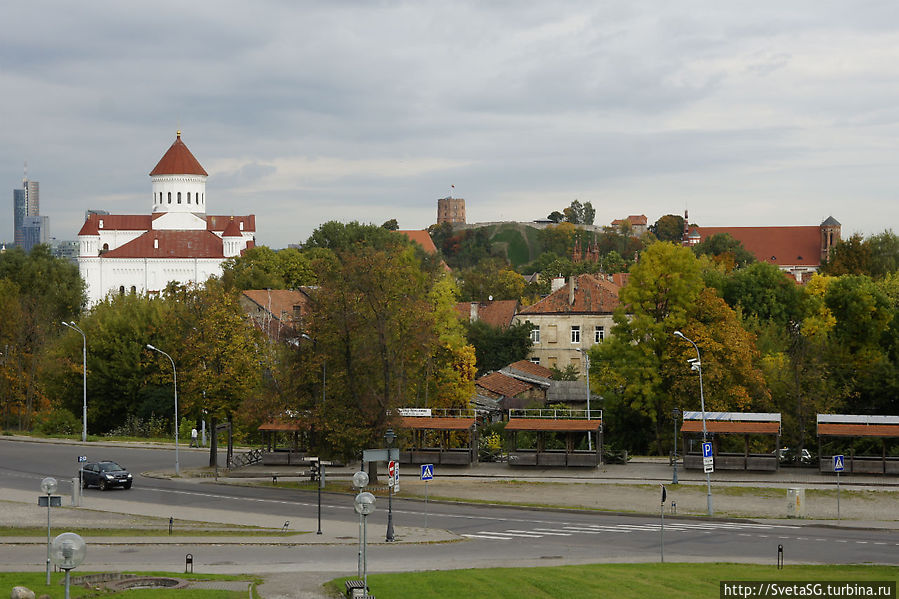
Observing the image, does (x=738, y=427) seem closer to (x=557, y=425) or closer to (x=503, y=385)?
(x=557, y=425)

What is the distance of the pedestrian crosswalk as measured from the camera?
36.6 metres

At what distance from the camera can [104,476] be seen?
4775 centimetres

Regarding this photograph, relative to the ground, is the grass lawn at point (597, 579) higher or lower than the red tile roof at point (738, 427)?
lower

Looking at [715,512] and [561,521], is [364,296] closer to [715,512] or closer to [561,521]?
[561,521]

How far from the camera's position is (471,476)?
51.4 metres

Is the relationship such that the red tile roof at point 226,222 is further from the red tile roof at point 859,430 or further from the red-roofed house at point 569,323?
the red tile roof at point 859,430

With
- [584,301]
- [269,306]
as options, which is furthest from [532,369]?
[269,306]

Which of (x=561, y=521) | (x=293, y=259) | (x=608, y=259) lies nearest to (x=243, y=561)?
(x=561, y=521)

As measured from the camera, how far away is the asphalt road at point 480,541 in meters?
30.8

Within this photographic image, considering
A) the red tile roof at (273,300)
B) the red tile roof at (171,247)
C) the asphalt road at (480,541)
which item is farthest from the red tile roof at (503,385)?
the red tile roof at (171,247)

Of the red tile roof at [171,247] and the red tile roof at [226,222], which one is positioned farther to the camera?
the red tile roof at [226,222]

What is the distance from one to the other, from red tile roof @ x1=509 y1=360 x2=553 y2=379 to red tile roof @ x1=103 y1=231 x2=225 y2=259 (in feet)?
327

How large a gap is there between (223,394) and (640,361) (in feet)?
78.6

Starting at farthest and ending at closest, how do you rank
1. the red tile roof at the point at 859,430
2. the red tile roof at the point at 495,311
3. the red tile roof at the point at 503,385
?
the red tile roof at the point at 495,311
the red tile roof at the point at 503,385
the red tile roof at the point at 859,430
